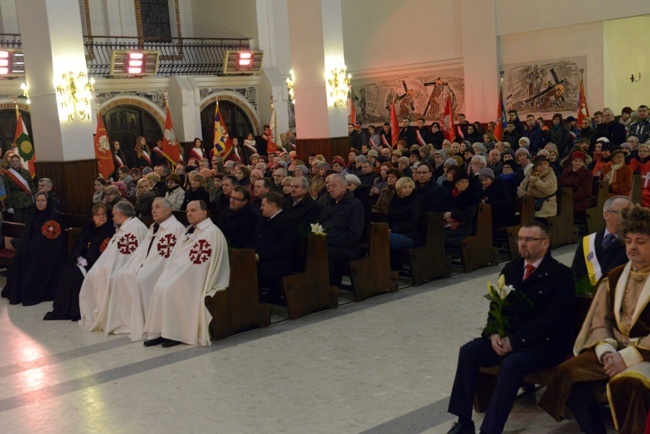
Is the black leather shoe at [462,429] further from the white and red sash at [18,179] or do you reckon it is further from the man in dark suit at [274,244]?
the white and red sash at [18,179]

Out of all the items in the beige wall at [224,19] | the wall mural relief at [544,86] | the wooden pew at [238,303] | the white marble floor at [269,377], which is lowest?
the white marble floor at [269,377]

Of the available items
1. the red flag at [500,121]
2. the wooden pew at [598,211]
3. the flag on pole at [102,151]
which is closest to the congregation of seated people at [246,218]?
the wooden pew at [598,211]

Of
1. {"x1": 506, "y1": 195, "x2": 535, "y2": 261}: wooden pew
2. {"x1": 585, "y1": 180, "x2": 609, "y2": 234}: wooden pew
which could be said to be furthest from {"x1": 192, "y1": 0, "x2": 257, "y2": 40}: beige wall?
{"x1": 506, "y1": 195, "x2": 535, "y2": 261}: wooden pew

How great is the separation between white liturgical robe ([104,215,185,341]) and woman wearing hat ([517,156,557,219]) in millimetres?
4715

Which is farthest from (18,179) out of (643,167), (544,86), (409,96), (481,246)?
(409,96)

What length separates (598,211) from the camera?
1065 centimetres

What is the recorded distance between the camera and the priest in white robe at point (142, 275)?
7.46 metres

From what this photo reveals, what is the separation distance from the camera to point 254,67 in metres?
22.5

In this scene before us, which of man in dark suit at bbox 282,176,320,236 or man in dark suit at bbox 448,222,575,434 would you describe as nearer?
man in dark suit at bbox 448,222,575,434

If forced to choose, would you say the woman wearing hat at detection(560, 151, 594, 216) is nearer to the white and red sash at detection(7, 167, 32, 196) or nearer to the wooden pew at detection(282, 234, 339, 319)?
the wooden pew at detection(282, 234, 339, 319)

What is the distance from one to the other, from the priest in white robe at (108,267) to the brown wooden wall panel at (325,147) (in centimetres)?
681

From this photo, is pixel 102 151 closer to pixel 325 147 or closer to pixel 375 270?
pixel 325 147

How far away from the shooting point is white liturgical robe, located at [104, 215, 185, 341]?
745 centimetres

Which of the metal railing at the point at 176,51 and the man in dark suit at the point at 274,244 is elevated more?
the metal railing at the point at 176,51
